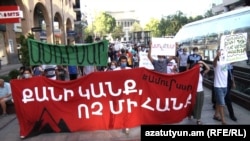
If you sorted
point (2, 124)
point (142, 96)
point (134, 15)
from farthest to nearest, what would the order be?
point (134, 15)
point (2, 124)
point (142, 96)

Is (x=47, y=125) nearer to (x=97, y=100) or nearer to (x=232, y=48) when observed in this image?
(x=97, y=100)

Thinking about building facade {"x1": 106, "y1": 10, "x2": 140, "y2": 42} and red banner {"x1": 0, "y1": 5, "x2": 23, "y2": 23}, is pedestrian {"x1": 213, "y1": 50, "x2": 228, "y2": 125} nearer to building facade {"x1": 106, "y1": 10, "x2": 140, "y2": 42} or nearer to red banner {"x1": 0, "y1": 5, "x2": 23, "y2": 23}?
red banner {"x1": 0, "y1": 5, "x2": 23, "y2": 23}

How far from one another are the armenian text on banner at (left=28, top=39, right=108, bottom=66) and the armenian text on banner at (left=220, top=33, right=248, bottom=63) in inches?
111

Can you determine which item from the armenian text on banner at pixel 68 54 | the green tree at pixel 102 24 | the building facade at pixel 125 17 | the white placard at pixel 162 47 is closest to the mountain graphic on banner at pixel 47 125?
the armenian text on banner at pixel 68 54

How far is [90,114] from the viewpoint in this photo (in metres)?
7.76

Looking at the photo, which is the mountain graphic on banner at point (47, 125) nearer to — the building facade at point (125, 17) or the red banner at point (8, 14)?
the red banner at point (8, 14)

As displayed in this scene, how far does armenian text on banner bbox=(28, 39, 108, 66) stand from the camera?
8.70 m

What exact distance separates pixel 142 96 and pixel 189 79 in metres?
1.12

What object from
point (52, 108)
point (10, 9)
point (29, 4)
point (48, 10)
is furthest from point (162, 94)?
point (48, 10)

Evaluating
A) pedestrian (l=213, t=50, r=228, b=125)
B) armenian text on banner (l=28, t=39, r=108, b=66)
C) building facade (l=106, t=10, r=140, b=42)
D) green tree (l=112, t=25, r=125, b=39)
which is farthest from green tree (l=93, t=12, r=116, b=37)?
pedestrian (l=213, t=50, r=228, b=125)

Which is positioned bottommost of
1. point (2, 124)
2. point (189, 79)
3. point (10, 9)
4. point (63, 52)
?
point (2, 124)

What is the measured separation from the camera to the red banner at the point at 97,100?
7695 millimetres

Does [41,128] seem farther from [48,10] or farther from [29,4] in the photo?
[48,10]

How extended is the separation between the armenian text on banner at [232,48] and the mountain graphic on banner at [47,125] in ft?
12.7
